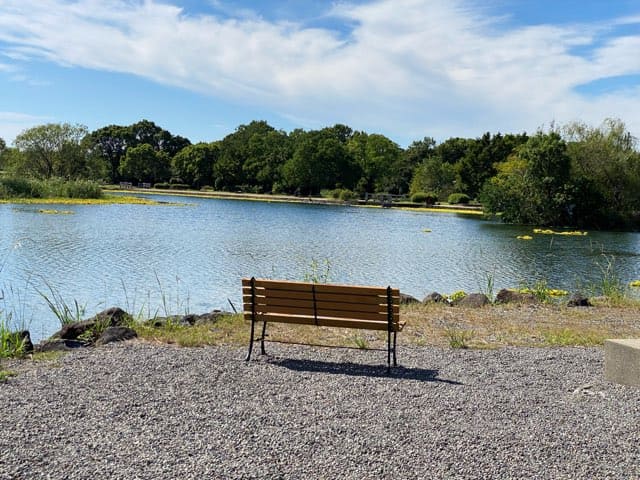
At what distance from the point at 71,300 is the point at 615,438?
1235 cm

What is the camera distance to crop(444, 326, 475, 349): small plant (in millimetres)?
8070

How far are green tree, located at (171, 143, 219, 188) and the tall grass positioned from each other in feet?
131

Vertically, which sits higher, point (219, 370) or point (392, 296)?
point (392, 296)

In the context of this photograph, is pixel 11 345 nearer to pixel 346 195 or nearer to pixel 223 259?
pixel 223 259

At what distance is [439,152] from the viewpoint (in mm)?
93000

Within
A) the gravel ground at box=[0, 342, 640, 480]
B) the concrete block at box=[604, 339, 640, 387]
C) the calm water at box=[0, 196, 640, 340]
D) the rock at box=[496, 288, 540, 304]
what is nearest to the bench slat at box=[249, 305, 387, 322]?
the gravel ground at box=[0, 342, 640, 480]

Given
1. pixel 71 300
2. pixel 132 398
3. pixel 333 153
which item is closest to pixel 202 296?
pixel 71 300

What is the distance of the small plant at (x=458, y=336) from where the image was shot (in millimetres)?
8070

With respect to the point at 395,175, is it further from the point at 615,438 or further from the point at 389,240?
the point at 615,438

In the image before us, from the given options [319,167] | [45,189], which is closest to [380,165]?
Answer: [319,167]

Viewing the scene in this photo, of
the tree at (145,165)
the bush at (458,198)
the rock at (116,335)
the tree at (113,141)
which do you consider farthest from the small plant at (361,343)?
the tree at (113,141)

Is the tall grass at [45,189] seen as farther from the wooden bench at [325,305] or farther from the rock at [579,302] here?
the wooden bench at [325,305]

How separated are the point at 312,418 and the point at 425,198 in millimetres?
72456

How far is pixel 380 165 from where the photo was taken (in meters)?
94.9
